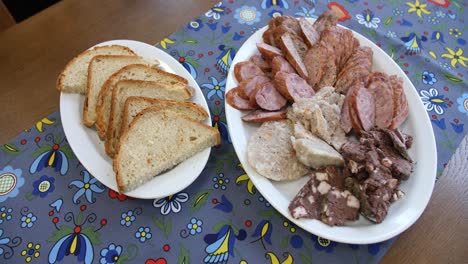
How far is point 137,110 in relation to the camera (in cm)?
173

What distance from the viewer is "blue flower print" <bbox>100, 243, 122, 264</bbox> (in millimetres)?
1536

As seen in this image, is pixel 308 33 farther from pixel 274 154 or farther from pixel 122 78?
pixel 122 78

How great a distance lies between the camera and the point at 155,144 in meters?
1.67

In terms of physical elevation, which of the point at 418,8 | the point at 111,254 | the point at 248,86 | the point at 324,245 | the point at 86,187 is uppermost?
the point at 248,86

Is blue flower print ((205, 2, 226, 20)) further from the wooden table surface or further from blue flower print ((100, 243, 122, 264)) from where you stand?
blue flower print ((100, 243, 122, 264))

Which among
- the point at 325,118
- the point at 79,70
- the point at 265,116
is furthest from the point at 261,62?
the point at 79,70

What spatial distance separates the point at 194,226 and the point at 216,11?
163 cm

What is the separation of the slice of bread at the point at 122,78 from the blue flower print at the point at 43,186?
1.17 ft

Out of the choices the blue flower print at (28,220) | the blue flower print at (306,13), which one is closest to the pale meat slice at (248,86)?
the blue flower print at (306,13)

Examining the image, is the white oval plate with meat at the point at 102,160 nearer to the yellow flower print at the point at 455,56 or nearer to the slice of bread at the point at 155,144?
the slice of bread at the point at 155,144

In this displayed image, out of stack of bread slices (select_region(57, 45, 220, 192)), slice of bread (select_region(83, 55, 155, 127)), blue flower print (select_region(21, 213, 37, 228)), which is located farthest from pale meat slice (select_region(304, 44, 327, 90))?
blue flower print (select_region(21, 213, 37, 228))

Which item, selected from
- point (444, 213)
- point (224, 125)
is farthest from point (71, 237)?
point (444, 213)

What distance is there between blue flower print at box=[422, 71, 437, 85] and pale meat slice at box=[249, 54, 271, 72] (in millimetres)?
1140

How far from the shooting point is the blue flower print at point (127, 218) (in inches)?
64.2
